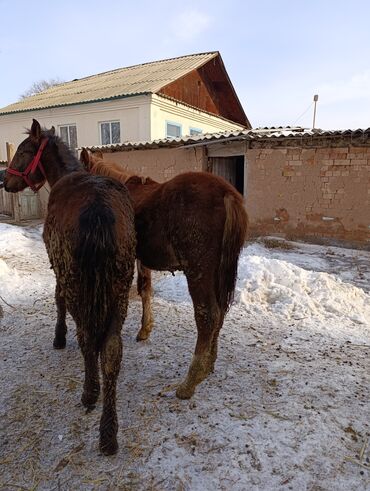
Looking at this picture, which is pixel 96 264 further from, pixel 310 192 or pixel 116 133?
pixel 116 133

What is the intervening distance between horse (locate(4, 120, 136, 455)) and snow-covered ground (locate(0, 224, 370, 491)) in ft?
0.85

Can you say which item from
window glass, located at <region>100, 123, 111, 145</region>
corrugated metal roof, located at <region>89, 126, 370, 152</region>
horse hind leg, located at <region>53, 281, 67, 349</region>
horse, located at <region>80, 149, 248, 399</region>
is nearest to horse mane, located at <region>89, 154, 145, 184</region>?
horse, located at <region>80, 149, 248, 399</region>

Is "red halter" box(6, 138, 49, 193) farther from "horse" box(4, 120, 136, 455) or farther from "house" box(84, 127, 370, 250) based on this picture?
"house" box(84, 127, 370, 250)

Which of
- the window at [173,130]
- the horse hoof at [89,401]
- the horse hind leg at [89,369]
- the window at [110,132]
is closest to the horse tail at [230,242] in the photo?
the horse hind leg at [89,369]

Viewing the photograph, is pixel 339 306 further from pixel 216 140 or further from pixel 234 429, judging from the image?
pixel 216 140

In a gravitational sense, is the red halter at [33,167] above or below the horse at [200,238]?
above

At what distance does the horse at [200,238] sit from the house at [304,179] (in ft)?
22.3

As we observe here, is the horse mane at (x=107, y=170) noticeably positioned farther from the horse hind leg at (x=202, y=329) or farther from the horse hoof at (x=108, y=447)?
the horse hoof at (x=108, y=447)

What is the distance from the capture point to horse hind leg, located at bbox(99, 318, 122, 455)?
6.63 ft

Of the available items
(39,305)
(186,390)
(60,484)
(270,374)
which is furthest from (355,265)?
(60,484)

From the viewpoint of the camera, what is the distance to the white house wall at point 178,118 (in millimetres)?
14422

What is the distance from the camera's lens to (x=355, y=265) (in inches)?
266

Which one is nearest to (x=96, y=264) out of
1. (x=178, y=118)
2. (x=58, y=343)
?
(x=58, y=343)

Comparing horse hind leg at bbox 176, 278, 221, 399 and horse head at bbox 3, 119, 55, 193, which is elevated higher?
horse head at bbox 3, 119, 55, 193
